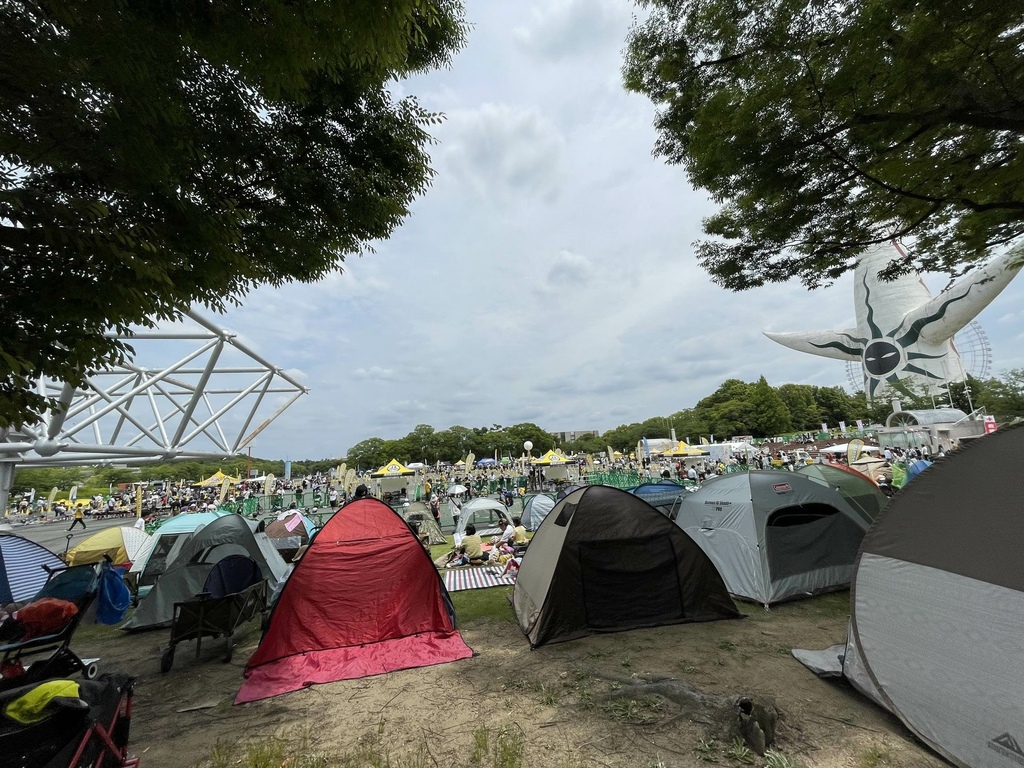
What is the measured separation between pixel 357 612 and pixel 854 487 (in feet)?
30.0

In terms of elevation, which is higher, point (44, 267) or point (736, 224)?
point (736, 224)

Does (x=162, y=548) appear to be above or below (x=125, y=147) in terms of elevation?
below

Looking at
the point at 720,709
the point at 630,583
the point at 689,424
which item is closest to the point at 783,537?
the point at 630,583

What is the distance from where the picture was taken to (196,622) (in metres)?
5.60

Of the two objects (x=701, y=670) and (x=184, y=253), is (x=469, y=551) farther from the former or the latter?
(x=184, y=253)

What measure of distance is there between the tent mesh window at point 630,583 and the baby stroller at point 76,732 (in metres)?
4.76

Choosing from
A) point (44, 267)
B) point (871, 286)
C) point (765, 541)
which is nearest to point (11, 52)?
point (44, 267)

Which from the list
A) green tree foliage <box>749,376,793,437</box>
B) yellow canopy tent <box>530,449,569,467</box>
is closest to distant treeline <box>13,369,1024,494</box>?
green tree foliage <box>749,376,793,437</box>

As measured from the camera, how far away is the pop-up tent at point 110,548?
33.8ft

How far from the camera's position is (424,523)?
1529 cm

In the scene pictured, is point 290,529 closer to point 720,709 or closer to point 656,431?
point 720,709

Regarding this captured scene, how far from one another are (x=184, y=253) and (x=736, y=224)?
7387 millimetres

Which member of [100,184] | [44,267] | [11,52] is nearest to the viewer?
[11,52]

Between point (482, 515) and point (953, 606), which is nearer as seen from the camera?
point (953, 606)
